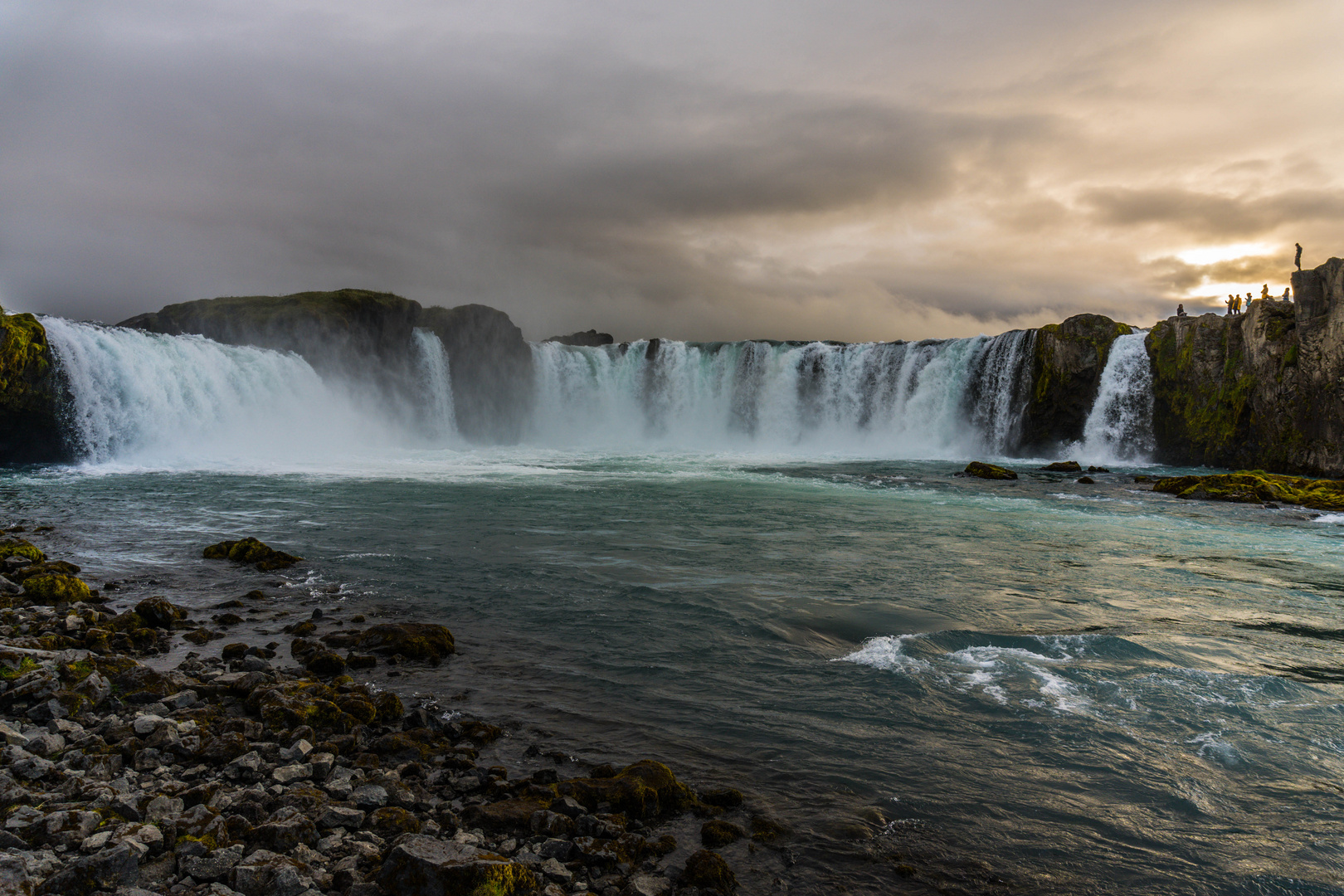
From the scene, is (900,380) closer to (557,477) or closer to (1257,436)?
(1257,436)

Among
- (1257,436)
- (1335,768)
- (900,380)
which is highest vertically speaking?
(900,380)

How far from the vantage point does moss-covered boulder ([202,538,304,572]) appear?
1177cm

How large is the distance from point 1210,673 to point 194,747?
955cm

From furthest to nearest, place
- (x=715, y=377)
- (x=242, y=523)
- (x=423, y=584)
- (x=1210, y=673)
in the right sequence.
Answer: (x=715, y=377) < (x=242, y=523) < (x=423, y=584) < (x=1210, y=673)

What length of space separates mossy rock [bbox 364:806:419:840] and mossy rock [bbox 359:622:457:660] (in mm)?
3442

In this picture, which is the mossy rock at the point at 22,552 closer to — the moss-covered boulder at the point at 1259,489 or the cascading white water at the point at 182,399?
the cascading white water at the point at 182,399

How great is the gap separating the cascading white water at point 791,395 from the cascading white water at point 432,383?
301 inches

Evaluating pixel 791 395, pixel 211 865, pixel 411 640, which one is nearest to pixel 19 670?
pixel 411 640

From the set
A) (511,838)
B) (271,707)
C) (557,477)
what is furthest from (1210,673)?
(557,477)

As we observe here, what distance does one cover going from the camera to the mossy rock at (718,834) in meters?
4.50

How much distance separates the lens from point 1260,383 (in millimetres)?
35094

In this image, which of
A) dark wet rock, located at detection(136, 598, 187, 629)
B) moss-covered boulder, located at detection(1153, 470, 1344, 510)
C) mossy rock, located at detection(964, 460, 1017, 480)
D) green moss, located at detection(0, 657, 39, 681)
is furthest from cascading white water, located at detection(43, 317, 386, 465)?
moss-covered boulder, located at detection(1153, 470, 1344, 510)

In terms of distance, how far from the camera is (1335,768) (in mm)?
5766

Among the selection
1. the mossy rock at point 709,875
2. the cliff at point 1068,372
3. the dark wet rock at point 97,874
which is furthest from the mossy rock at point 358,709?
the cliff at point 1068,372
